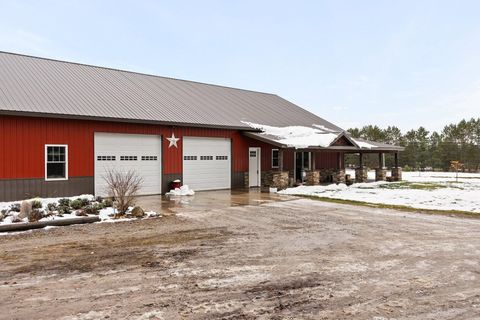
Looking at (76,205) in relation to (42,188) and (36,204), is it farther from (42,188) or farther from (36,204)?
(42,188)

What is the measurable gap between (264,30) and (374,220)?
19.2 metres

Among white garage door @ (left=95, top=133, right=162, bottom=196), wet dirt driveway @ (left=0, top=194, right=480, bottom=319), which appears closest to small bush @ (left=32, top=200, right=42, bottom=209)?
wet dirt driveway @ (left=0, top=194, right=480, bottom=319)

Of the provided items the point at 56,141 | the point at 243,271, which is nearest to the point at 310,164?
the point at 56,141

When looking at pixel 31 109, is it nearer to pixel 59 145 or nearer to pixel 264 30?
pixel 59 145

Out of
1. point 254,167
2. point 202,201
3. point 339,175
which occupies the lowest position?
point 202,201

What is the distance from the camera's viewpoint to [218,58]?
3406 centimetres

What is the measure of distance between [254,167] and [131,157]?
273 inches

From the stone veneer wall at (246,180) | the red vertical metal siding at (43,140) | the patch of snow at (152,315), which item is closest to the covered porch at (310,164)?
the stone veneer wall at (246,180)

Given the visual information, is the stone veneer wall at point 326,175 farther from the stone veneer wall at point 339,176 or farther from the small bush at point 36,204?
the small bush at point 36,204

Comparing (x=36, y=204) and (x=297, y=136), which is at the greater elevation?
(x=297, y=136)

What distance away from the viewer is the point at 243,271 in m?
5.79

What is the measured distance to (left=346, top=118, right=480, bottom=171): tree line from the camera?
144ft

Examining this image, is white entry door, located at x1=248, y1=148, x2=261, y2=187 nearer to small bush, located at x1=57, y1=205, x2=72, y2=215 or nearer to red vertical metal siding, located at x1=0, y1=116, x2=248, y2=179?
red vertical metal siding, located at x1=0, y1=116, x2=248, y2=179

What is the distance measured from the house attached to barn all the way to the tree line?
25.2 metres
